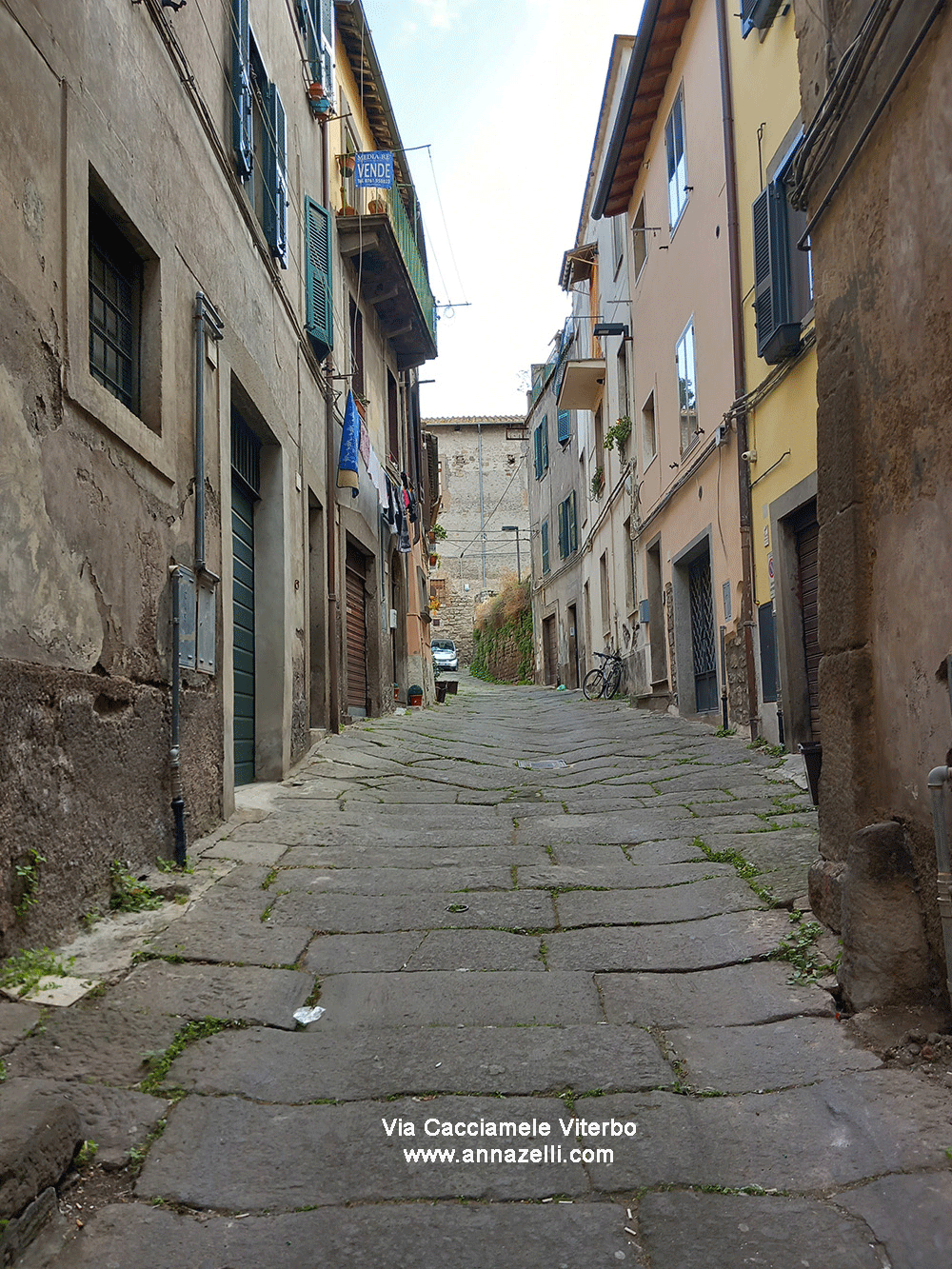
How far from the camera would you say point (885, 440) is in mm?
3445

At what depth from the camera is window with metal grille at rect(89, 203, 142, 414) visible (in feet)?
14.9

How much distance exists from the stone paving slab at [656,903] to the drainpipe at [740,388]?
460 centimetres

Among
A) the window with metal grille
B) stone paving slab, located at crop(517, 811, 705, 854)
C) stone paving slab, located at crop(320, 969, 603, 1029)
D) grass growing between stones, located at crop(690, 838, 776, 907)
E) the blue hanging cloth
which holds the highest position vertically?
the blue hanging cloth

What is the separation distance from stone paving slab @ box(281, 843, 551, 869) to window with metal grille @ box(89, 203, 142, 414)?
247 cm

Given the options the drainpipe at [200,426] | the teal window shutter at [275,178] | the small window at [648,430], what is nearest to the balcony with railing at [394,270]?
the teal window shutter at [275,178]

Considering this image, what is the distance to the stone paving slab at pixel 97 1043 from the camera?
2.78m

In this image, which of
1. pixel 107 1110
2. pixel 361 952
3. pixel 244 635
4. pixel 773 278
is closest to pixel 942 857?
pixel 361 952

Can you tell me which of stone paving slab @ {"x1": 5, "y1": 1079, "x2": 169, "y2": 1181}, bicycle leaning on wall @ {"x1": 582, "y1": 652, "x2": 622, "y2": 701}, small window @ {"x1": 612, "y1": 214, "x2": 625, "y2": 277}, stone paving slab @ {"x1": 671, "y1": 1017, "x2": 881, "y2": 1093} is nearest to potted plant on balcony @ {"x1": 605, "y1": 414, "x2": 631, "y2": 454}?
small window @ {"x1": 612, "y1": 214, "x2": 625, "y2": 277}

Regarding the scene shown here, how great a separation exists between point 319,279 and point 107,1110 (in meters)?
8.72

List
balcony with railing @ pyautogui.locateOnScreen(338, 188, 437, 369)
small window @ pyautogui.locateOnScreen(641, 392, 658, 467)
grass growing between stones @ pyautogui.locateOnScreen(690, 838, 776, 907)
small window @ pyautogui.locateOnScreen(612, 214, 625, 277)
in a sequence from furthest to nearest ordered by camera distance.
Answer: small window @ pyautogui.locateOnScreen(612, 214, 625, 277), small window @ pyautogui.locateOnScreen(641, 392, 658, 467), balcony with railing @ pyautogui.locateOnScreen(338, 188, 437, 369), grass growing between stones @ pyautogui.locateOnScreen(690, 838, 776, 907)

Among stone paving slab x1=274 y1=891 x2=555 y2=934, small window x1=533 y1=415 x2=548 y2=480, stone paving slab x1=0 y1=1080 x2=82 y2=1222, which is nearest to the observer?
stone paving slab x1=0 y1=1080 x2=82 y2=1222

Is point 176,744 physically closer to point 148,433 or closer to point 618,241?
point 148,433

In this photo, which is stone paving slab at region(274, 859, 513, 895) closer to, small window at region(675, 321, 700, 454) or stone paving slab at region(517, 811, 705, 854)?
stone paving slab at region(517, 811, 705, 854)

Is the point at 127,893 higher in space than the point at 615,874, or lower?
higher
